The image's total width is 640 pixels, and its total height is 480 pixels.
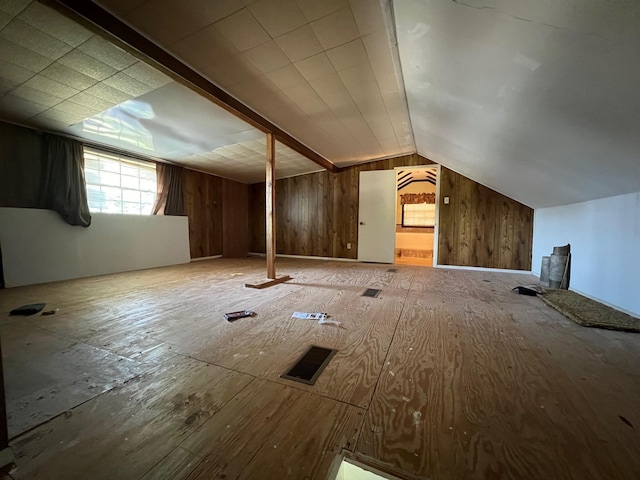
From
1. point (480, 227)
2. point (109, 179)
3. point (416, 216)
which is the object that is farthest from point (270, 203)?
point (416, 216)

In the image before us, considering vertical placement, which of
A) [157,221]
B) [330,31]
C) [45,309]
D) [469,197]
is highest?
[330,31]

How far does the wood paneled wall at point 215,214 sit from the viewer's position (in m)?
5.52

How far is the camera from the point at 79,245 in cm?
359

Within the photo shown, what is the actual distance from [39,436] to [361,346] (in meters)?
1.43

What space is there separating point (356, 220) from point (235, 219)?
3394mm

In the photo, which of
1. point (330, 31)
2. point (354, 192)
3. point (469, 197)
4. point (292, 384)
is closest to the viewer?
point (292, 384)

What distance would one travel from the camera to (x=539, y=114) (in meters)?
1.66

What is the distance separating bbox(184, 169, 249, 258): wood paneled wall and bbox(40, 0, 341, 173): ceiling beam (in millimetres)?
3356

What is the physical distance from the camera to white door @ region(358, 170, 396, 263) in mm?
5207

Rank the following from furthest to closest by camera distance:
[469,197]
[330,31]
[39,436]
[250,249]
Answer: [250,249] < [469,197] < [330,31] < [39,436]

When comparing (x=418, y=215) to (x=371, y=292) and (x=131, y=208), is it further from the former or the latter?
(x=131, y=208)

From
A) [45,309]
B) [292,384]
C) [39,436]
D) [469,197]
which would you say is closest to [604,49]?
[292,384]

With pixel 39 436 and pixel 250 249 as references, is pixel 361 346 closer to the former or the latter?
pixel 39 436

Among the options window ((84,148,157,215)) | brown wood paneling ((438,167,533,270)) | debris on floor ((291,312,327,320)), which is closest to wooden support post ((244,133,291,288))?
debris on floor ((291,312,327,320))
